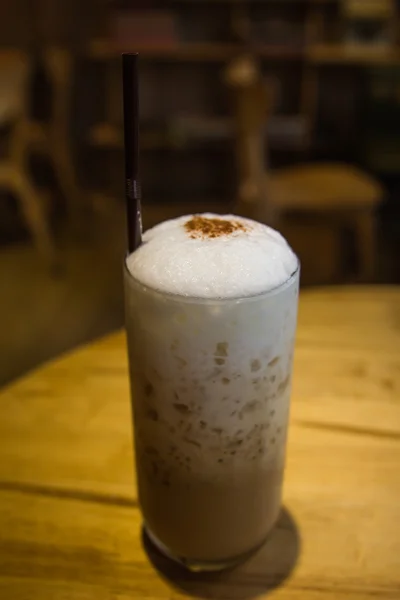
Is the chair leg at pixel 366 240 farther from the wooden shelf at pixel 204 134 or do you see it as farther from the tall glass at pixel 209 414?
the tall glass at pixel 209 414

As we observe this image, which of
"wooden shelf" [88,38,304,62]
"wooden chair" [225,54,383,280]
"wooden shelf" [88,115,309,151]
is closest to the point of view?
"wooden chair" [225,54,383,280]

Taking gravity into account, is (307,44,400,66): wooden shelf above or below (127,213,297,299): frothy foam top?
below

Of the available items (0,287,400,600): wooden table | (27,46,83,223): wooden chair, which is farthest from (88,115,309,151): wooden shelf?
(0,287,400,600): wooden table

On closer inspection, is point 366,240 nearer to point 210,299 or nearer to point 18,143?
point 18,143

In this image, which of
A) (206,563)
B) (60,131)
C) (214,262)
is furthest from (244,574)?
(60,131)

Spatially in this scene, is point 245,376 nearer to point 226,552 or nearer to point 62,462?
point 226,552

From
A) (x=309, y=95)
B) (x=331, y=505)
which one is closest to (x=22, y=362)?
(x=331, y=505)

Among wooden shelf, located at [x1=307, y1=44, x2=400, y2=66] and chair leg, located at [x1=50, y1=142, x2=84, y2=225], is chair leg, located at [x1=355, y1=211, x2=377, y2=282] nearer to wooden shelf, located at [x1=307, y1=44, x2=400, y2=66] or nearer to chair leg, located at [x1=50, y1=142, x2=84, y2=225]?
wooden shelf, located at [x1=307, y1=44, x2=400, y2=66]
